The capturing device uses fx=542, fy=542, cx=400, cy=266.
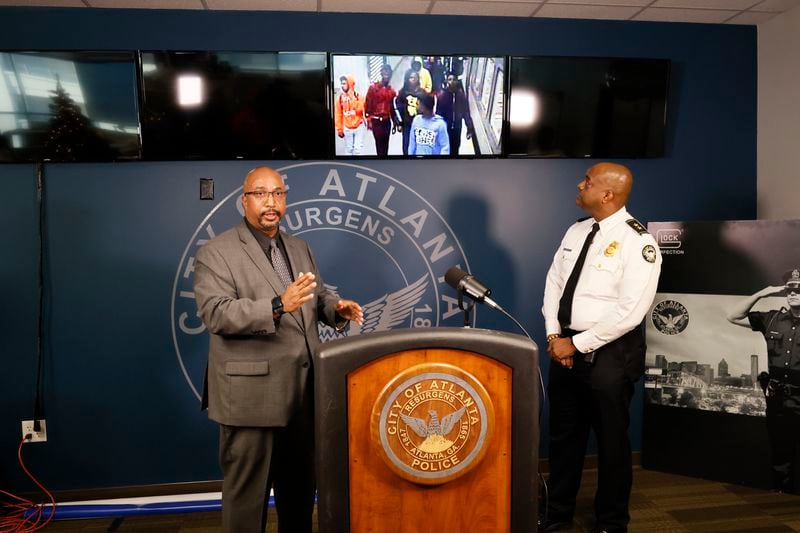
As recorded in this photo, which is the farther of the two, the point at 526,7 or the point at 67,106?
the point at 526,7

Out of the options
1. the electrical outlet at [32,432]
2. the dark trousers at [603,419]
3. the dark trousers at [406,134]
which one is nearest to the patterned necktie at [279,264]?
the dark trousers at [406,134]

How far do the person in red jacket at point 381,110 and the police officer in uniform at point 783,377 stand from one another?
230 centimetres

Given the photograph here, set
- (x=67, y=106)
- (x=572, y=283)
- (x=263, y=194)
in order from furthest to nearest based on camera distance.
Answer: (x=67, y=106) → (x=572, y=283) → (x=263, y=194)

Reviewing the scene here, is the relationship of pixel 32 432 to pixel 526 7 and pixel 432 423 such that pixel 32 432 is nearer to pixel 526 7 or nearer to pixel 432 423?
pixel 432 423

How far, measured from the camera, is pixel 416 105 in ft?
10.4

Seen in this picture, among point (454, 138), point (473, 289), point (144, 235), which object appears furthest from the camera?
point (454, 138)

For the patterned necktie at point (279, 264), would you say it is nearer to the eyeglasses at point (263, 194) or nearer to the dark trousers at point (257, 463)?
the eyeglasses at point (263, 194)

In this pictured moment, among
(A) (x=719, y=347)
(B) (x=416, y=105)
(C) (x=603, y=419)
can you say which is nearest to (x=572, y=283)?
(C) (x=603, y=419)

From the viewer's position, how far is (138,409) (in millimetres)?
3154

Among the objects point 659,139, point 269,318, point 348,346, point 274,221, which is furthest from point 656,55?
point 348,346

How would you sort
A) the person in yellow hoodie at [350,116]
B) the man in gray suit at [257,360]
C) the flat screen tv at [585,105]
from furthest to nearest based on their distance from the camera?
the flat screen tv at [585,105] → the person in yellow hoodie at [350,116] → the man in gray suit at [257,360]

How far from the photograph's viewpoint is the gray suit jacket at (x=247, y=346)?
196 cm

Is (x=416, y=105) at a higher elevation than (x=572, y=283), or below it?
higher

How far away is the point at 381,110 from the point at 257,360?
1.77m
